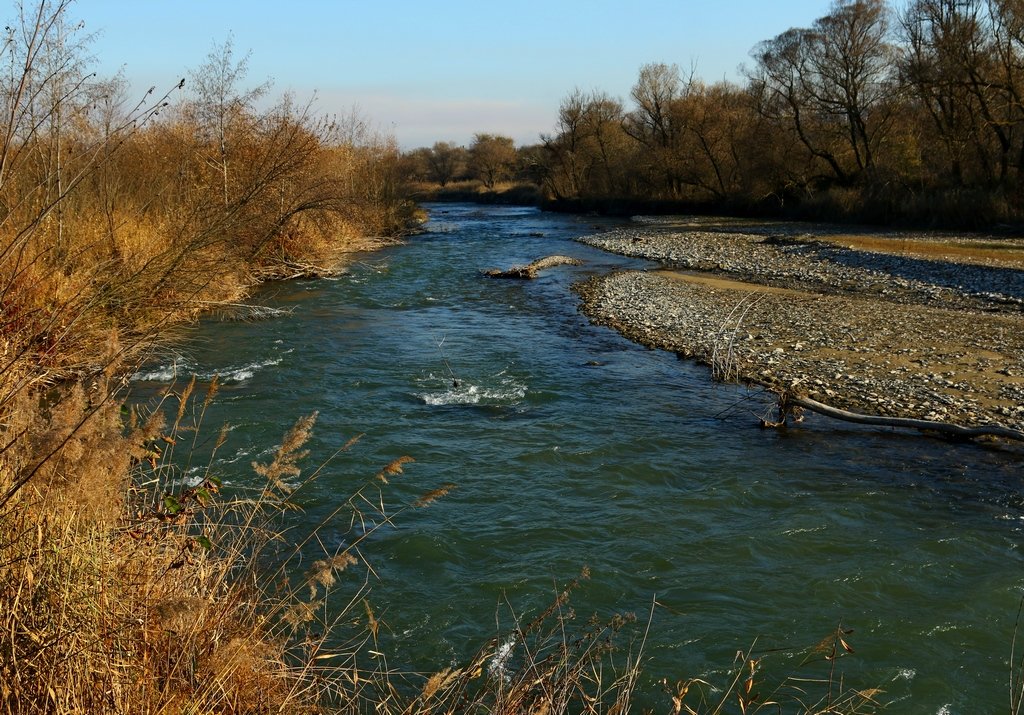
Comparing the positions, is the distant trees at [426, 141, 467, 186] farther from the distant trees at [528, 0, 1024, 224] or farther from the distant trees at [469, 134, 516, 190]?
the distant trees at [528, 0, 1024, 224]

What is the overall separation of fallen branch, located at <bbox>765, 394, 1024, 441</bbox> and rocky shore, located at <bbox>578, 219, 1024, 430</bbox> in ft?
1.57

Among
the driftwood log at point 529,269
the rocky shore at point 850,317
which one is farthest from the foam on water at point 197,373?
the driftwood log at point 529,269

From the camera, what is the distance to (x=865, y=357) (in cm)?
1243

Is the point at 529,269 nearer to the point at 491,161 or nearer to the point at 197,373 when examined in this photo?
the point at 197,373

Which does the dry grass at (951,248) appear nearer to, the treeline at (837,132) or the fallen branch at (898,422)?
the treeline at (837,132)

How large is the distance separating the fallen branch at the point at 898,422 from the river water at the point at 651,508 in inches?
9.5


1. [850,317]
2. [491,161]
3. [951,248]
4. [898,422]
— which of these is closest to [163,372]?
[898,422]

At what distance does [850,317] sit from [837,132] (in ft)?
89.9

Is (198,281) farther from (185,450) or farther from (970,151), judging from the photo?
(970,151)

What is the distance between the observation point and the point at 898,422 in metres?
9.20

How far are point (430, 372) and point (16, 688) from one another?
1031 centimetres

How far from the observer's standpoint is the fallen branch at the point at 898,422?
8.65m

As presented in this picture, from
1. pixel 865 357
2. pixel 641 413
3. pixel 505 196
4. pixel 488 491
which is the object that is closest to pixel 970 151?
pixel 865 357

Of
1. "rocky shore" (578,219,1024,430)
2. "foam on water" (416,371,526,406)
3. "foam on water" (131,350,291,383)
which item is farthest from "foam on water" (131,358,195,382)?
"rocky shore" (578,219,1024,430)
